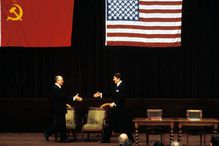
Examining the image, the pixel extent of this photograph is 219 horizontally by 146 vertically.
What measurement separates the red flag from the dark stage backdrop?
4.96ft

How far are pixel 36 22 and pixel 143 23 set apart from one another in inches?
127

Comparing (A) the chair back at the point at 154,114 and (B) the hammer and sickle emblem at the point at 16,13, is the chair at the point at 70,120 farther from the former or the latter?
(B) the hammer and sickle emblem at the point at 16,13

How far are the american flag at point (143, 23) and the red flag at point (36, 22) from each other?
1293mm

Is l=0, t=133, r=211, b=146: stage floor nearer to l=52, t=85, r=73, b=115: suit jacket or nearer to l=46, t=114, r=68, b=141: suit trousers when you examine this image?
l=46, t=114, r=68, b=141: suit trousers

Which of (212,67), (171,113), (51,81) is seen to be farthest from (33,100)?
(212,67)

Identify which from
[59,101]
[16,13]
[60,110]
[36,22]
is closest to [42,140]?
[60,110]

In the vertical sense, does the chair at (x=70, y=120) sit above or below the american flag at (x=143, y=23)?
below

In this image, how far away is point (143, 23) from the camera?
1664cm

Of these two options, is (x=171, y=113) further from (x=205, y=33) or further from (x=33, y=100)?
(x=33, y=100)

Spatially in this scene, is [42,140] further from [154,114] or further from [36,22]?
[36,22]

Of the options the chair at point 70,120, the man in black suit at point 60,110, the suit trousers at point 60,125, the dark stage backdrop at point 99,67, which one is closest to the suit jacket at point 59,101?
the man in black suit at point 60,110

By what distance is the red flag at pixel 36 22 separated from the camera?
54.3ft

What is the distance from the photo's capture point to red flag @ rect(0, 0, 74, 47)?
54.3ft

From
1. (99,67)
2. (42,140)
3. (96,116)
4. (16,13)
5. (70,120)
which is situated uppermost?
(16,13)
